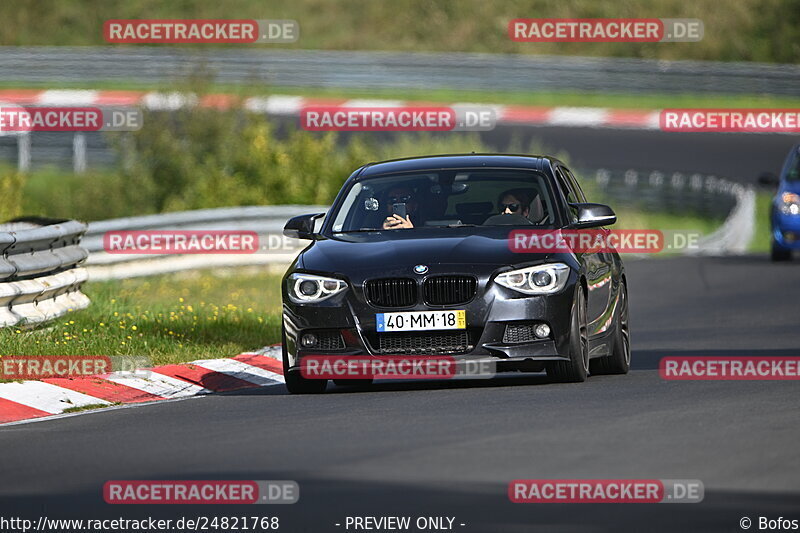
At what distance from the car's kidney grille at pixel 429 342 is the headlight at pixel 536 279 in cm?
42

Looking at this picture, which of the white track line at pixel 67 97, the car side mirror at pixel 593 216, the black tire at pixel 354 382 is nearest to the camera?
the car side mirror at pixel 593 216

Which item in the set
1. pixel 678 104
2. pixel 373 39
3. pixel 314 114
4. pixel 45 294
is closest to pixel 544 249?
pixel 45 294

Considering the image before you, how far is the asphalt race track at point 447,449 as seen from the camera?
7.04m

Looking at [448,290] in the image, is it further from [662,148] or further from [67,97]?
[67,97]

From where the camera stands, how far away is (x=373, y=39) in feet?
172

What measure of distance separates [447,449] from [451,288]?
9.44 feet

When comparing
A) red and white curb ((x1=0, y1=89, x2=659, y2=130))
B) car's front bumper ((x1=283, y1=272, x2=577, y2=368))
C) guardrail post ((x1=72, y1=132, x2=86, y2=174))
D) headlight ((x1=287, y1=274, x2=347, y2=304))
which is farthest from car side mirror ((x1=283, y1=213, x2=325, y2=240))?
red and white curb ((x1=0, y1=89, x2=659, y2=130))

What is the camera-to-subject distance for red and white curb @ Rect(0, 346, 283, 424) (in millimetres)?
11148

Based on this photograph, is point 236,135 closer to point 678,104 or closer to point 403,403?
point 678,104

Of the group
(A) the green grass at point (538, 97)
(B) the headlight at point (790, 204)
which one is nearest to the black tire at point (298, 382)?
(B) the headlight at point (790, 204)

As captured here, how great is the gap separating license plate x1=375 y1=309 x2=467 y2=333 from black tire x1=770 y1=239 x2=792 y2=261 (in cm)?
1504

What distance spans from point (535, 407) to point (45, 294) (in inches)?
201

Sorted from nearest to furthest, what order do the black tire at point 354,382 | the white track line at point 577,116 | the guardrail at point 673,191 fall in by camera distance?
1. the black tire at point 354,382
2. the guardrail at point 673,191
3. the white track line at point 577,116

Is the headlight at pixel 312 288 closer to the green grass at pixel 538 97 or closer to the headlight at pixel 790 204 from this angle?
the headlight at pixel 790 204
